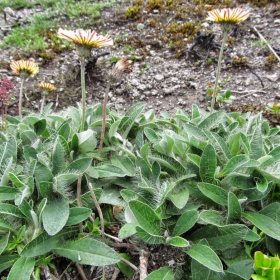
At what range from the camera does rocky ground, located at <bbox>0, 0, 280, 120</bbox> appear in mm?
3605

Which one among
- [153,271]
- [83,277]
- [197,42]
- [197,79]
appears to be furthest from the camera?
[197,42]

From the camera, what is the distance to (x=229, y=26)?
1973 mm

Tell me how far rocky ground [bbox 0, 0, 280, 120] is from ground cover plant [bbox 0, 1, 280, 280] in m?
1.64

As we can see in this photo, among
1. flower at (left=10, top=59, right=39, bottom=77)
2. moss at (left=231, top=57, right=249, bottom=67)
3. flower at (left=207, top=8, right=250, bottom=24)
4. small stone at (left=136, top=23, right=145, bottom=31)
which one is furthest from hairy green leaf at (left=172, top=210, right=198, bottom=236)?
small stone at (left=136, top=23, right=145, bottom=31)

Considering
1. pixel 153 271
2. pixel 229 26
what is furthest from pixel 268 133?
pixel 153 271

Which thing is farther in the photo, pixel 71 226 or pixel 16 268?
pixel 71 226

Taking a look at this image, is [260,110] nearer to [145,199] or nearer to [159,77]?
[159,77]

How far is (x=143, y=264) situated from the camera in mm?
1437

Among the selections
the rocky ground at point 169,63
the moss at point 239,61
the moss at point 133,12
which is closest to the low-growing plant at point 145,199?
the rocky ground at point 169,63

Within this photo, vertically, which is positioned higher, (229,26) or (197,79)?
(229,26)

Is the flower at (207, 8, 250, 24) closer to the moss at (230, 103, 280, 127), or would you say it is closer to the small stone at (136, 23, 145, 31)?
the moss at (230, 103, 280, 127)

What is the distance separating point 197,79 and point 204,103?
16.8 inches

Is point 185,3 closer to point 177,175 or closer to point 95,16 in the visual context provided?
point 95,16

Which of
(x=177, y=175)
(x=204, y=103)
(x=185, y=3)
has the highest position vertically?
(x=185, y=3)
